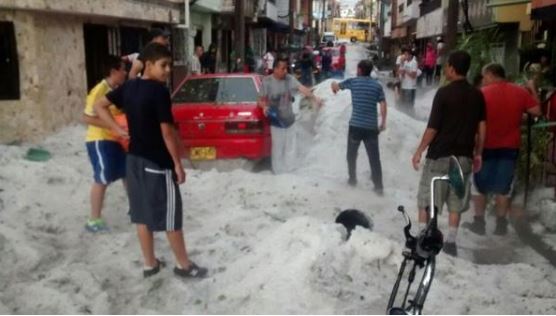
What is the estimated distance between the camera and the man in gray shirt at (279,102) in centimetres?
885

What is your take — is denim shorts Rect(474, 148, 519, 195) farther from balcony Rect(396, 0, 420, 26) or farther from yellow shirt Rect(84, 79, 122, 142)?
balcony Rect(396, 0, 420, 26)

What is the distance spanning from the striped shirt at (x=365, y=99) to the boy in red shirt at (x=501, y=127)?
5.69ft

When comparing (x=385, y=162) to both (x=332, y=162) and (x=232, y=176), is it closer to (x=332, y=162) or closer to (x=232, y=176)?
(x=332, y=162)

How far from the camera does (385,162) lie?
35.7 ft

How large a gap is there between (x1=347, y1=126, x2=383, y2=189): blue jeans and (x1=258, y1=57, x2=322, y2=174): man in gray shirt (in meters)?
0.85

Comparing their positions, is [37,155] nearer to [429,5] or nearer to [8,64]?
[8,64]

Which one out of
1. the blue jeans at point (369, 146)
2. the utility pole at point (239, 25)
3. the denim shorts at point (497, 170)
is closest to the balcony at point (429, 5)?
the utility pole at point (239, 25)

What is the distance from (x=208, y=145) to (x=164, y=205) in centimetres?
414

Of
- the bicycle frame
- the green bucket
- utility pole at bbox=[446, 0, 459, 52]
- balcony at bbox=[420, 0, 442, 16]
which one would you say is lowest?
the green bucket

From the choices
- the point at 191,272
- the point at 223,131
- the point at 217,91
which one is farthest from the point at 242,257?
the point at 217,91

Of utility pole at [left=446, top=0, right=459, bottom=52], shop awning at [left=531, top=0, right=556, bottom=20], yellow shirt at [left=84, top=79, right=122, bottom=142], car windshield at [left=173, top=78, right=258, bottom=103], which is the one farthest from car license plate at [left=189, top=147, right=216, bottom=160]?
utility pole at [left=446, top=0, right=459, bottom=52]

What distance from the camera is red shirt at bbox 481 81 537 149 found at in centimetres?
666

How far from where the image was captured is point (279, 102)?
8883 mm

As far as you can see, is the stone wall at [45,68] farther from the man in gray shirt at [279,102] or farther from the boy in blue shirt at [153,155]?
the boy in blue shirt at [153,155]
